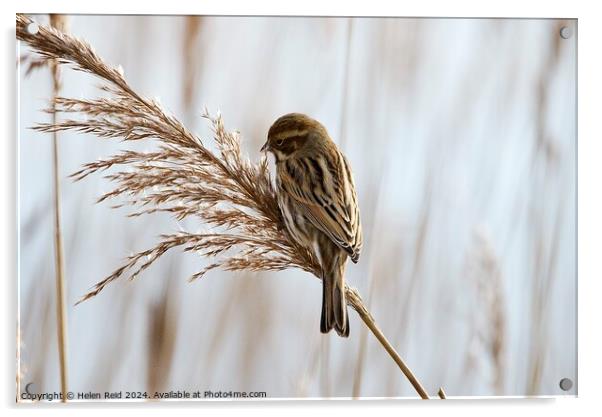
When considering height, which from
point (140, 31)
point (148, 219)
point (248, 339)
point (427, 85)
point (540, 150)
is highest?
point (140, 31)

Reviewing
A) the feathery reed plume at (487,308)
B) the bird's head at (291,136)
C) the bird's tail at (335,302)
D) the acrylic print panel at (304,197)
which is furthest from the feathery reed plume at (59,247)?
the feathery reed plume at (487,308)

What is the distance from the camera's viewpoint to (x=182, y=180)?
1.96m

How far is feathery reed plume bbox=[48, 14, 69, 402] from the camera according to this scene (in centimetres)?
204

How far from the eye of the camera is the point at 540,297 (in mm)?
2141

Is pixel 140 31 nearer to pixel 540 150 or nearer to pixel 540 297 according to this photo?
pixel 540 150

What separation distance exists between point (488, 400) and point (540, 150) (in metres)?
0.76

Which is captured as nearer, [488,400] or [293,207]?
[293,207]

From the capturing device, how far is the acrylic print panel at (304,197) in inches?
80.3

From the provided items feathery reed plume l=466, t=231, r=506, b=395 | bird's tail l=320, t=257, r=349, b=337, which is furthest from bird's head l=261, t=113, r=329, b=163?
feathery reed plume l=466, t=231, r=506, b=395

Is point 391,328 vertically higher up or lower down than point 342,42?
lower down

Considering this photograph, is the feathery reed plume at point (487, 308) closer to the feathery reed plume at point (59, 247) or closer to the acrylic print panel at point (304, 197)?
the acrylic print panel at point (304, 197)

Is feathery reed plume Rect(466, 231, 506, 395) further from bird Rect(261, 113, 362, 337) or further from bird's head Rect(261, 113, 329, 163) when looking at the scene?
bird's head Rect(261, 113, 329, 163)

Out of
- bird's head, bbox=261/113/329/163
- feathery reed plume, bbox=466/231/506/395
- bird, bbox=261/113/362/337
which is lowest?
feathery reed plume, bbox=466/231/506/395
